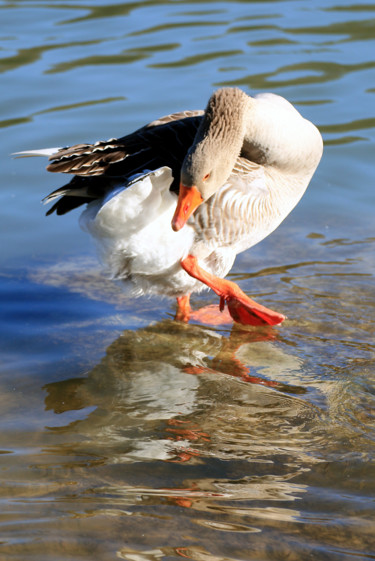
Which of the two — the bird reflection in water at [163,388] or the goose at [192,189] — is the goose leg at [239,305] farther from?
the bird reflection in water at [163,388]

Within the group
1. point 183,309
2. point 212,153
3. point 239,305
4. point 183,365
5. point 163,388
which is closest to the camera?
point 163,388

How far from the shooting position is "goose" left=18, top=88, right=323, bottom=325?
4.84 meters

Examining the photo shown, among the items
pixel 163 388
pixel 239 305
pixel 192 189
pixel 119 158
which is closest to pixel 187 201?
pixel 192 189

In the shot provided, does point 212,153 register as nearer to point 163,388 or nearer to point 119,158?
point 119,158

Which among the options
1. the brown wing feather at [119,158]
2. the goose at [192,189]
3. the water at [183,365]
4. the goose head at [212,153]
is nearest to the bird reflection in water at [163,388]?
the water at [183,365]

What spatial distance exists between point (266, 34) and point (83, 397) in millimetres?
7518

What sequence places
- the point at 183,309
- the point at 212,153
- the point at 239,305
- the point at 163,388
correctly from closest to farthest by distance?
the point at 163,388 < the point at 212,153 < the point at 239,305 < the point at 183,309

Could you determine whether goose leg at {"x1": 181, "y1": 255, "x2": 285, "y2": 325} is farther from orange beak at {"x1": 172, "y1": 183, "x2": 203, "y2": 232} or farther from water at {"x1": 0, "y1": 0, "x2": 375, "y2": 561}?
orange beak at {"x1": 172, "y1": 183, "x2": 203, "y2": 232}

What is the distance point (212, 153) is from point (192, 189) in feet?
0.80

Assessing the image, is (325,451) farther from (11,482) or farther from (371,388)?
(11,482)

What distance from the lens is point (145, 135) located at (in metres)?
5.12

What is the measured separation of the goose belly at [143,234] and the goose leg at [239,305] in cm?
17

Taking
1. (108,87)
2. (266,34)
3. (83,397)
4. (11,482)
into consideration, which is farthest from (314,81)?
(11,482)

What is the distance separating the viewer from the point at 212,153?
4.86 metres
